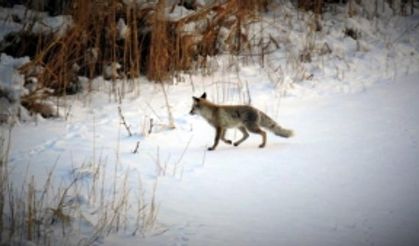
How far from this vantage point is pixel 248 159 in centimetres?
695

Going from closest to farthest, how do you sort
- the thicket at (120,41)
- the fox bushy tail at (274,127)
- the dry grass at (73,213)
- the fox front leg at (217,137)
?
→ the dry grass at (73,213)
the fox front leg at (217,137)
the fox bushy tail at (274,127)
the thicket at (120,41)

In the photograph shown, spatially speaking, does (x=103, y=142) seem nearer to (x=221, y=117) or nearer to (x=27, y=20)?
(x=221, y=117)

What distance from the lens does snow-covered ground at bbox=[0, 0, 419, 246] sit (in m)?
4.71

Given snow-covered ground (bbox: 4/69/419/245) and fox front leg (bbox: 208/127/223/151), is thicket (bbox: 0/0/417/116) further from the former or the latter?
fox front leg (bbox: 208/127/223/151)

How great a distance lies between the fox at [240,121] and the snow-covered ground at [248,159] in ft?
0.76

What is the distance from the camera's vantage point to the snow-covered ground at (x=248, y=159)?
471 centimetres

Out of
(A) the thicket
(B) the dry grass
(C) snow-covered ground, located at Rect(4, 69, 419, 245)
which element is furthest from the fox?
(A) the thicket

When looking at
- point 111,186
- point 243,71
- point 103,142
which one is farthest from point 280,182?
point 243,71

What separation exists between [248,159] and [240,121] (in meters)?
1.04

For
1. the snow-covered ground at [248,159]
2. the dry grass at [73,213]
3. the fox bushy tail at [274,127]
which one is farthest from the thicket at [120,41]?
the dry grass at [73,213]

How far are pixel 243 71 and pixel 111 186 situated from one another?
6.23m

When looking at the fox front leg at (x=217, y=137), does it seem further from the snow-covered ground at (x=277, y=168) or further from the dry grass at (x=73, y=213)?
the dry grass at (x=73, y=213)

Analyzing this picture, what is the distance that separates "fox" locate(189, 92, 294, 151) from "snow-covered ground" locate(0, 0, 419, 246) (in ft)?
0.76

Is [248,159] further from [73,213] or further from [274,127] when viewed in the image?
[73,213]
